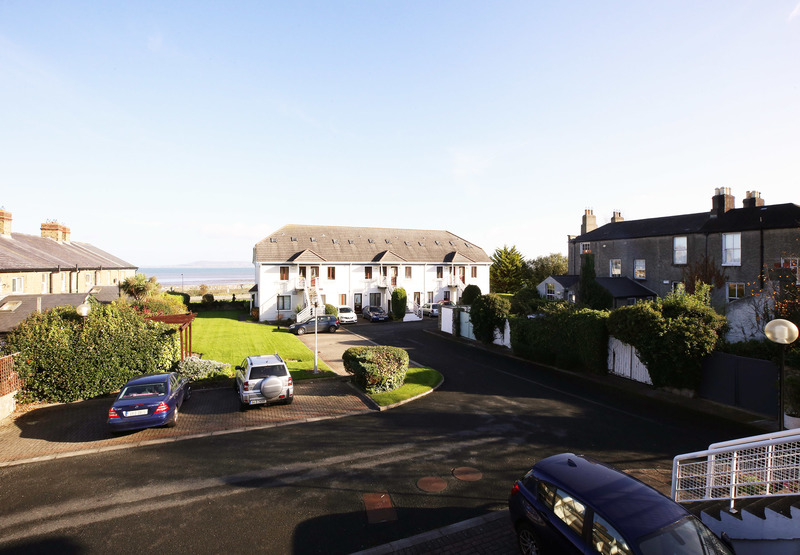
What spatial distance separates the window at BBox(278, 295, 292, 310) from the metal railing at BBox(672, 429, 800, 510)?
37365 millimetres

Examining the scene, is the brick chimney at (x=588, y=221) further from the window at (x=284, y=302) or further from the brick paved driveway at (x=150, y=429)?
the brick paved driveway at (x=150, y=429)

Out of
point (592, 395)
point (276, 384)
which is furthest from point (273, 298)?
point (592, 395)

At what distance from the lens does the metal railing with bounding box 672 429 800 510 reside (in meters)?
6.70

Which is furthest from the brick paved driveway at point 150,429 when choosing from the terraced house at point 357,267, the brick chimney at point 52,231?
the brick chimney at point 52,231

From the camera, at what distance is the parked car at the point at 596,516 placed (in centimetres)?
512

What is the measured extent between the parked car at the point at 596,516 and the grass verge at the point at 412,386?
882 cm

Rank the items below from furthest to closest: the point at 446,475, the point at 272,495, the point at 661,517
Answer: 1. the point at 446,475
2. the point at 272,495
3. the point at 661,517

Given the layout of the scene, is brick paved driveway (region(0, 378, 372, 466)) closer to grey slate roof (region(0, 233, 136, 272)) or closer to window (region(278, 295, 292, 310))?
grey slate roof (region(0, 233, 136, 272))

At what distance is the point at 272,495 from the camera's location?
880 cm

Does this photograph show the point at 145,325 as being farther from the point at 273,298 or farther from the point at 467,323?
the point at 273,298

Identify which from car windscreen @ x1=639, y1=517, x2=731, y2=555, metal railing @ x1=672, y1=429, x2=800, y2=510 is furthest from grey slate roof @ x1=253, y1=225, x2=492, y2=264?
car windscreen @ x1=639, y1=517, x2=731, y2=555

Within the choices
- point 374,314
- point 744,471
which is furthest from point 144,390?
point 374,314

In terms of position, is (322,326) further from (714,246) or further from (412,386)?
(714,246)

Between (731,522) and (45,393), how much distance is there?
69.3 ft
